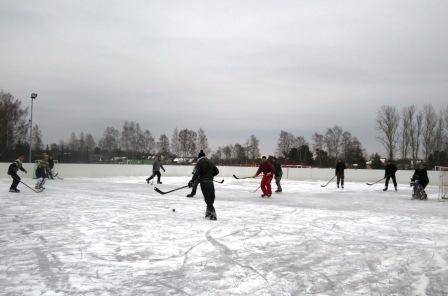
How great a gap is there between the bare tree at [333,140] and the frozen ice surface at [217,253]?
243ft

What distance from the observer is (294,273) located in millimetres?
5812

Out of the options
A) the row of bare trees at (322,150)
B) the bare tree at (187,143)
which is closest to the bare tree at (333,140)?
Answer: the row of bare trees at (322,150)

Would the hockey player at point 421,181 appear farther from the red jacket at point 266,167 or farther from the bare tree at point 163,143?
the bare tree at point 163,143

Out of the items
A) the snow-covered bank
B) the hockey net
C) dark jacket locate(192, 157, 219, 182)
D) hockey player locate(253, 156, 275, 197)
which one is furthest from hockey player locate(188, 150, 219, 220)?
the snow-covered bank

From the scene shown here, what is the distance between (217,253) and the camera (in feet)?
22.3

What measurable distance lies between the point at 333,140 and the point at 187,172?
52.7 metres

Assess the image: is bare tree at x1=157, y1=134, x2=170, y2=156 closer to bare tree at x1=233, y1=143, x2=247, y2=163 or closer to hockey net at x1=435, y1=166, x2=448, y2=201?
bare tree at x1=233, y1=143, x2=247, y2=163

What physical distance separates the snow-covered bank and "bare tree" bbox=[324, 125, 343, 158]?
155ft

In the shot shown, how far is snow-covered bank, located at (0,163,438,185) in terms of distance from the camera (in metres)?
32.2

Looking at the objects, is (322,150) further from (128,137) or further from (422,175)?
(422,175)

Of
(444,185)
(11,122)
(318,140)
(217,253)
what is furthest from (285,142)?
(217,253)

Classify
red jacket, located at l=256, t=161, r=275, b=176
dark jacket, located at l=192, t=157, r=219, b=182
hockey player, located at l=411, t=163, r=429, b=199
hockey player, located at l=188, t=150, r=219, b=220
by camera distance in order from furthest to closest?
1. hockey player, located at l=411, t=163, r=429, b=199
2. red jacket, located at l=256, t=161, r=275, b=176
3. dark jacket, located at l=192, t=157, r=219, b=182
4. hockey player, located at l=188, t=150, r=219, b=220

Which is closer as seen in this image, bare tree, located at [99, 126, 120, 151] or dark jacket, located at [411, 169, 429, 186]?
dark jacket, located at [411, 169, 429, 186]

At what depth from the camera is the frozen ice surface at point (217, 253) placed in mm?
5211
